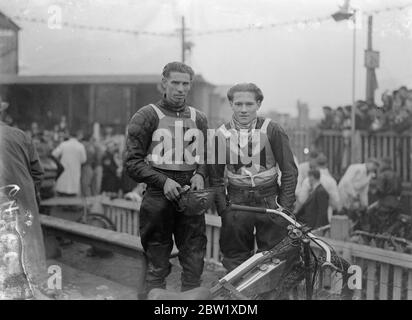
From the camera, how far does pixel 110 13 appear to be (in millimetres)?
3906

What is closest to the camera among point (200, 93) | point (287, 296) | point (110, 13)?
point (287, 296)

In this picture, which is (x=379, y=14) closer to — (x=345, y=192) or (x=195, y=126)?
(x=195, y=126)

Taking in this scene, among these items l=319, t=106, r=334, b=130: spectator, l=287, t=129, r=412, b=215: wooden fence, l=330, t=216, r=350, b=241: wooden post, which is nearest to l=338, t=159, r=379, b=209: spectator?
l=287, t=129, r=412, b=215: wooden fence

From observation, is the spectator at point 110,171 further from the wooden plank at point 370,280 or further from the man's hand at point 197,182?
the wooden plank at point 370,280

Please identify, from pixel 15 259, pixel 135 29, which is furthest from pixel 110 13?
pixel 15 259

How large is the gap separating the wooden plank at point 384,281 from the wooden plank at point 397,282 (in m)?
0.06

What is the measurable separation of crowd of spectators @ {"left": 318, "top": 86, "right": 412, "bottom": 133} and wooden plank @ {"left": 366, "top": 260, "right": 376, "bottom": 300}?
9.48 feet

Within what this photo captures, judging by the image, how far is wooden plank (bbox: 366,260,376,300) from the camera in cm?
356

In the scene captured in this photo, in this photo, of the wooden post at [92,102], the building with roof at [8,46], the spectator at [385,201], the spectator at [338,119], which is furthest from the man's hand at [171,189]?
the spectator at [338,119]

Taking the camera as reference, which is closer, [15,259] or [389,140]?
[15,259]

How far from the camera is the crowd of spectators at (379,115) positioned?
19.7 ft

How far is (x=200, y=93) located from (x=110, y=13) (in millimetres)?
1779

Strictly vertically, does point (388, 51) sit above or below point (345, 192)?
above

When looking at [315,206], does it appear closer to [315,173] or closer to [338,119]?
[315,173]
